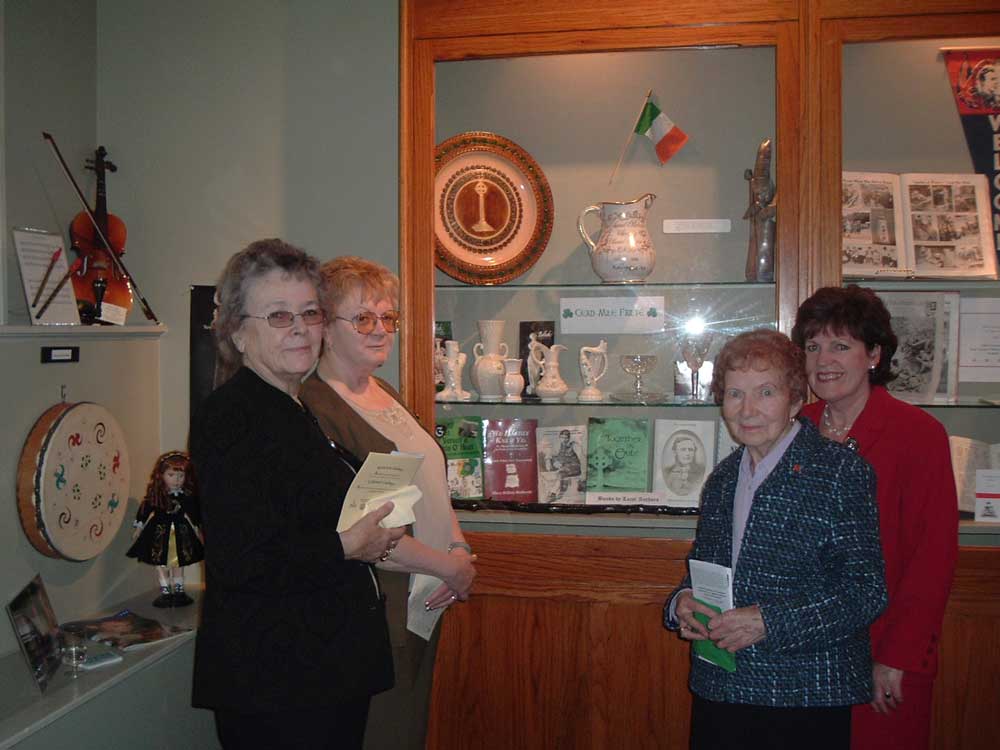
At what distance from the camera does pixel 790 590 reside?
1415 millimetres

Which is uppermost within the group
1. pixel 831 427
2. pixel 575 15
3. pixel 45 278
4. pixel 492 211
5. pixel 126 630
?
pixel 575 15

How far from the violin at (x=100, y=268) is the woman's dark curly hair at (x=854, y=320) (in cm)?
191

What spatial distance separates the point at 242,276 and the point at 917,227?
1.93 metres

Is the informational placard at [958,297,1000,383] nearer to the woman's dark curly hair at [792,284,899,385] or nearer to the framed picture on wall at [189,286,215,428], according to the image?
the woman's dark curly hair at [792,284,899,385]

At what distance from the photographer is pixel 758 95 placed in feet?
7.20

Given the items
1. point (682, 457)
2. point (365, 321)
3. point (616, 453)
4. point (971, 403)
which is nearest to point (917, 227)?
point (971, 403)

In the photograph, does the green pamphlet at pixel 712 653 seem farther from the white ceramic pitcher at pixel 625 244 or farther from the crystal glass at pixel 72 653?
the crystal glass at pixel 72 653

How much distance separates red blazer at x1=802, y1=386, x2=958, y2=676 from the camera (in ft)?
5.26

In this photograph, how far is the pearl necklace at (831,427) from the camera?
1.78 meters

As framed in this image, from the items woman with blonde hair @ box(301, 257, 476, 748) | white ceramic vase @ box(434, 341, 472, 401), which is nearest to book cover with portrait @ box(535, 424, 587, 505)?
white ceramic vase @ box(434, 341, 472, 401)

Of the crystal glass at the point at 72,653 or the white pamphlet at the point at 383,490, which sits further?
the crystal glass at the point at 72,653

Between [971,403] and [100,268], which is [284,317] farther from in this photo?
[971,403]

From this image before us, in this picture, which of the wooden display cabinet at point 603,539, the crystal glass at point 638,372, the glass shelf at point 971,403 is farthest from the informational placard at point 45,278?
the glass shelf at point 971,403

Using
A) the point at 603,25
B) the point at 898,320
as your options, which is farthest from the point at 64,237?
the point at 898,320
